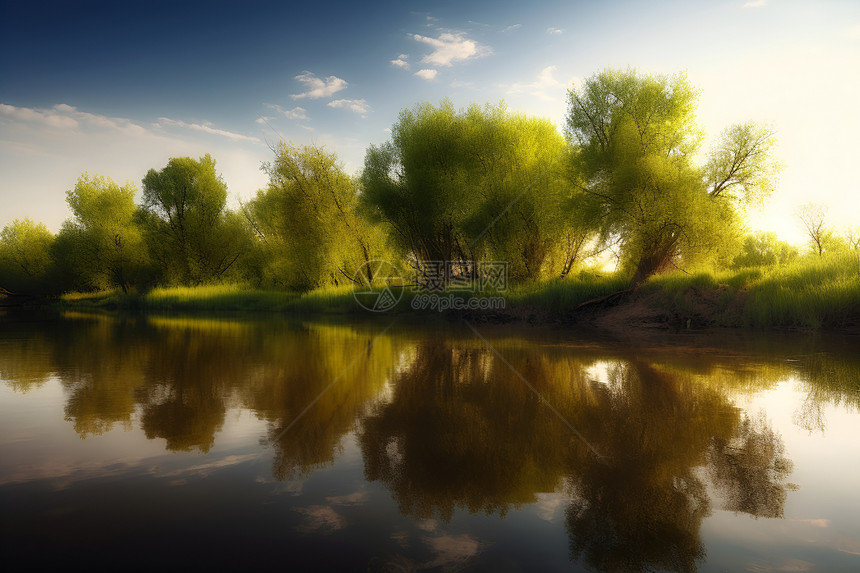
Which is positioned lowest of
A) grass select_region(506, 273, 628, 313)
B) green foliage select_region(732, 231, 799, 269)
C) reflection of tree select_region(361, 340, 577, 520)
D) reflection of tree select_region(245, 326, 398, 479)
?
reflection of tree select_region(245, 326, 398, 479)

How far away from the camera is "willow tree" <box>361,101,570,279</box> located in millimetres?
19594

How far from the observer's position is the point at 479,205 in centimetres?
2031

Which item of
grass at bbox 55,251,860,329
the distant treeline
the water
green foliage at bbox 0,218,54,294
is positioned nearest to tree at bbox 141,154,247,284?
the distant treeline

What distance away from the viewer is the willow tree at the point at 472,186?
19.6m

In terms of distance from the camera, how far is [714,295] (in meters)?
14.4

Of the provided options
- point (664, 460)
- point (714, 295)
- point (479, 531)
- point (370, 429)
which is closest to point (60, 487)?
point (370, 429)

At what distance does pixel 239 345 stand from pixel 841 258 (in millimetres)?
16367

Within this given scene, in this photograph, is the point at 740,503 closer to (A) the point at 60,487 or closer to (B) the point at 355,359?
(A) the point at 60,487

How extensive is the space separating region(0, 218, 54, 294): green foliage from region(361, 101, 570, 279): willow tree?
39.8 m

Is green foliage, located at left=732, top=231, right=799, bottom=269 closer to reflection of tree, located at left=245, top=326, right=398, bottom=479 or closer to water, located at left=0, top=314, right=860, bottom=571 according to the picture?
water, located at left=0, top=314, right=860, bottom=571

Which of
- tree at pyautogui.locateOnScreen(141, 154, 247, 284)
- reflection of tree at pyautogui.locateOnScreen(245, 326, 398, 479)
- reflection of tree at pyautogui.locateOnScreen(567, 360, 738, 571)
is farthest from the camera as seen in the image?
tree at pyautogui.locateOnScreen(141, 154, 247, 284)

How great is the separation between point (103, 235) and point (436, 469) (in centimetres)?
4331

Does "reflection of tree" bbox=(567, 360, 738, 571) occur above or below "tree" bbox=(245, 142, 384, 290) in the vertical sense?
below

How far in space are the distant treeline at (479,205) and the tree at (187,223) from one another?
11 centimetres
